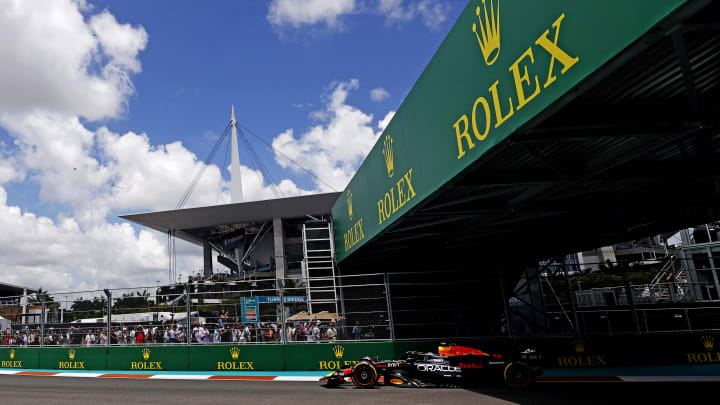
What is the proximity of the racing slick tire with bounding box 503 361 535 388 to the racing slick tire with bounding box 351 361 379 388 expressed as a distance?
2.66m

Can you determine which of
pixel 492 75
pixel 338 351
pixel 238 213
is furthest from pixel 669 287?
pixel 238 213

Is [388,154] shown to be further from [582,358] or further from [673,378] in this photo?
[673,378]

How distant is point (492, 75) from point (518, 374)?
6.13 meters

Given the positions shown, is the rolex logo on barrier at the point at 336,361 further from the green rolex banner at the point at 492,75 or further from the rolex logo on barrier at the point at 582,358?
the rolex logo on barrier at the point at 582,358

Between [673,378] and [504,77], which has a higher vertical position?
[504,77]

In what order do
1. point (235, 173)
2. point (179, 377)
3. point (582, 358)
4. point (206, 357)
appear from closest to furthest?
point (582, 358) < point (179, 377) < point (206, 357) < point (235, 173)

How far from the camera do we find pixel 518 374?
29.6 ft

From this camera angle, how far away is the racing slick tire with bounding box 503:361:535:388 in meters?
8.99

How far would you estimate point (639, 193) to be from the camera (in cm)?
928

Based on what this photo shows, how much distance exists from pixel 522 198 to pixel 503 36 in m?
4.33

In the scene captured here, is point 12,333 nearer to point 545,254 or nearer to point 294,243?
point 545,254

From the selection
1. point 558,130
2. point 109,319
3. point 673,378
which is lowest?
point 673,378

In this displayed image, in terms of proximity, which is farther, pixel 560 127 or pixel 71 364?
pixel 71 364

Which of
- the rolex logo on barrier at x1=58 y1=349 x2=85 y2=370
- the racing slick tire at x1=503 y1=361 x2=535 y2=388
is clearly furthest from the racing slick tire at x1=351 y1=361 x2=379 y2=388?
the rolex logo on barrier at x1=58 y1=349 x2=85 y2=370
